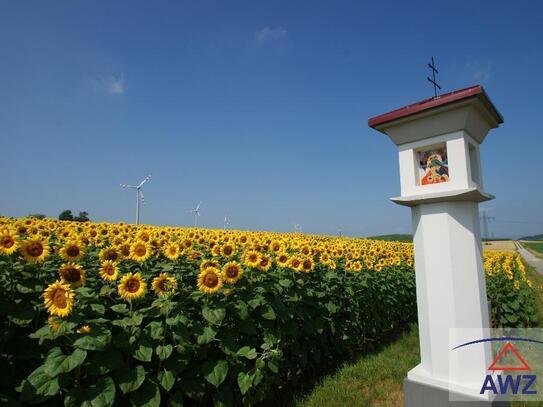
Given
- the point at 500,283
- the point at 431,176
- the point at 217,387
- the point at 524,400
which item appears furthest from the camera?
the point at 500,283

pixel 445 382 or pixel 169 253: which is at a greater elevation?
pixel 169 253

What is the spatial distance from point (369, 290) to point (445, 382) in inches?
108

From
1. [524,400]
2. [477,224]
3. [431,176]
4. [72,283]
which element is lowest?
[524,400]

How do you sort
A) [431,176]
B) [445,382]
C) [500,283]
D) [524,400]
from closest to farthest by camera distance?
[445,382], [431,176], [524,400], [500,283]

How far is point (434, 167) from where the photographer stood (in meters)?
3.72

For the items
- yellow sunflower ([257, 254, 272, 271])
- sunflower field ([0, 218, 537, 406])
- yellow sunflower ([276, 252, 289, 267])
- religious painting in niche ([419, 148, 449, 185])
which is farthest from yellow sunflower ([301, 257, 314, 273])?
religious painting in niche ([419, 148, 449, 185])

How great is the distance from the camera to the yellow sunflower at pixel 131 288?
3.05 m

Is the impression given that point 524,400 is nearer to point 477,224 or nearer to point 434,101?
point 477,224

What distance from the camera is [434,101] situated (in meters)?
3.49

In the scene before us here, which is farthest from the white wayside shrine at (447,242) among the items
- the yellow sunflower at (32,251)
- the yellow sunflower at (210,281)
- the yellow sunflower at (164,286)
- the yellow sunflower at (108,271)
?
the yellow sunflower at (32,251)

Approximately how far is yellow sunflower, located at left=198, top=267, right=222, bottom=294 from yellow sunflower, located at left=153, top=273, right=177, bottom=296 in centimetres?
25

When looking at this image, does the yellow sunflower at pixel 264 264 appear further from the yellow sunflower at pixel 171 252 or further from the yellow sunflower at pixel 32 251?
the yellow sunflower at pixel 32 251

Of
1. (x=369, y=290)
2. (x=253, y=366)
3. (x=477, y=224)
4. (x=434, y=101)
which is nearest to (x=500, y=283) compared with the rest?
(x=369, y=290)

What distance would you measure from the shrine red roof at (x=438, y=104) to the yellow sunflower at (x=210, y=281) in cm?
233
